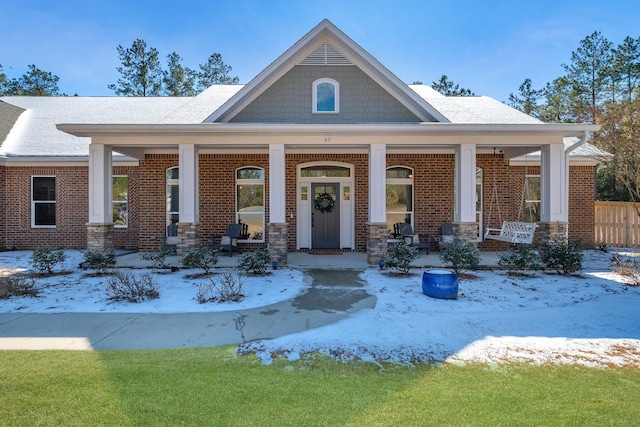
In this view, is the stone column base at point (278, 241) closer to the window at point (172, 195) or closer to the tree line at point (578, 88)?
the window at point (172, 195)

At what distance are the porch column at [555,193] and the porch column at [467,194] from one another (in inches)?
75.3

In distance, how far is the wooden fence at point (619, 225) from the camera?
13.2 m

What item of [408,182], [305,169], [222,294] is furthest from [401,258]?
[305,169]

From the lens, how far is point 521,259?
8297 mm

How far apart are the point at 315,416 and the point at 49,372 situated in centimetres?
268

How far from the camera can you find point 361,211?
39.8 ft

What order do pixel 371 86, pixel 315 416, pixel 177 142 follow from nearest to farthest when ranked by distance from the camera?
pixel 315 416
pixel 177 142
pixel 371 86

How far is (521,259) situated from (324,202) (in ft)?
19.8

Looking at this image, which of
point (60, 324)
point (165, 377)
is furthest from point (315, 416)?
point (60, 324)

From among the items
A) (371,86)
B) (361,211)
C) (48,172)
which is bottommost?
(361,211)

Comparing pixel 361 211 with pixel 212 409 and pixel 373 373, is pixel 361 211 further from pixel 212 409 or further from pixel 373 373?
pixel 212 409

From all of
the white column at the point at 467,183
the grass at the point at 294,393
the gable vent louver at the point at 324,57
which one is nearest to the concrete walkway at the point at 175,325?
the grass at the point at 294,393

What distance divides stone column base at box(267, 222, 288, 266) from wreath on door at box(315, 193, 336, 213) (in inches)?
117

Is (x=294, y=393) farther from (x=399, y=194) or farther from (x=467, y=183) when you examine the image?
(x=399, y=194)
